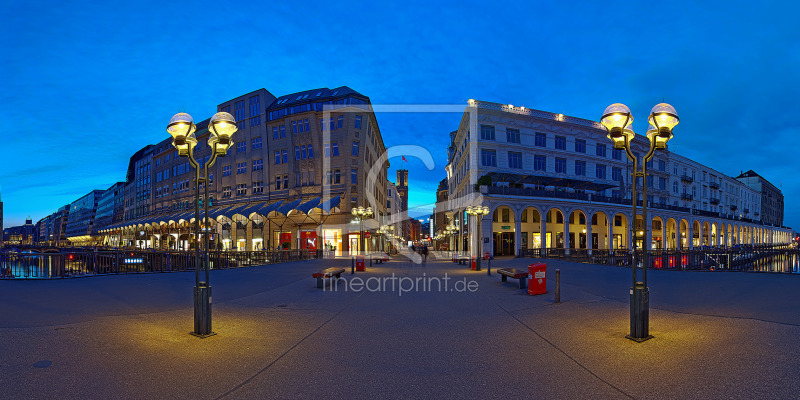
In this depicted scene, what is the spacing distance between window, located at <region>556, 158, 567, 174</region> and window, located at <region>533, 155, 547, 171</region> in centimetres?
196

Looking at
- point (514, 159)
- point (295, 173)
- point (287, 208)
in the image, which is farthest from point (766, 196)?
point (287, 208)

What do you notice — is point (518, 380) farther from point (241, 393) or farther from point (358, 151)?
point (358, 151)

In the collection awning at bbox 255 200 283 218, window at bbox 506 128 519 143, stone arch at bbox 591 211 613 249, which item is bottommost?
stone arch at bbox 591 211 613 249

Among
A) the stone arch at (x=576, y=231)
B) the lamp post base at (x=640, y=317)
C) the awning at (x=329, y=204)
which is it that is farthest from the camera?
the stone arch at (x=576, y=231)

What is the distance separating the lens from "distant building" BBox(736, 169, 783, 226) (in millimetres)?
111125

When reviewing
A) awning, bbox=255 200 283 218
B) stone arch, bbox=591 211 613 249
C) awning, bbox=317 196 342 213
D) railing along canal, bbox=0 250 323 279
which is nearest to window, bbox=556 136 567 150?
stone arch, bbox=591 211 613 249

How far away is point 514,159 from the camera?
5216 cm

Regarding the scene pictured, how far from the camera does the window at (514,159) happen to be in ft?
170

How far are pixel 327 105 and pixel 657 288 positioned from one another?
155 ft

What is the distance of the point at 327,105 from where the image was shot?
55781mm

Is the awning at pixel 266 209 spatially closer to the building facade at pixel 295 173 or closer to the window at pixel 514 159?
the building facade at pixel 295 173

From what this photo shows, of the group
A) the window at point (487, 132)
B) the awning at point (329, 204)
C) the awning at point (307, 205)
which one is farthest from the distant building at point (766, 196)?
the awning at point (307, 205)

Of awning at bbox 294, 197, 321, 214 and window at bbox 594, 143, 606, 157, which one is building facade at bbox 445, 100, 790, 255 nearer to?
window at bbox 594, 143, 606, 157

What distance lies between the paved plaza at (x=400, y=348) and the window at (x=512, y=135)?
133 feet
